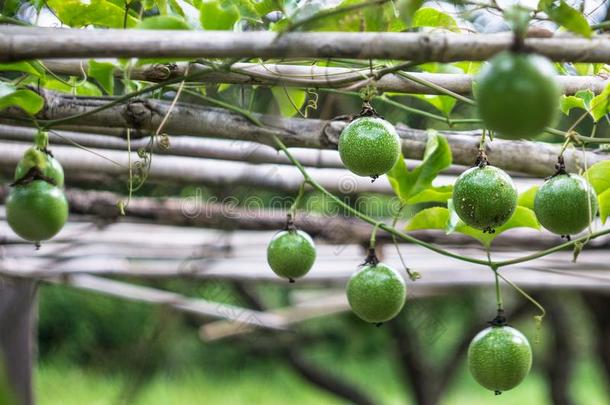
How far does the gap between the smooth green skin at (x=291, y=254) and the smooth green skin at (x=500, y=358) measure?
253 millimetres

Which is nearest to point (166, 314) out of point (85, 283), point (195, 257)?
point (85, 283)

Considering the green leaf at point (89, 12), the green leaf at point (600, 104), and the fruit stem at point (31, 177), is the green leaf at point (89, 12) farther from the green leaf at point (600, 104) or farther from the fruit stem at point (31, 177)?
the green leaf at point (600, 104)

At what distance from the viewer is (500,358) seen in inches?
42.2

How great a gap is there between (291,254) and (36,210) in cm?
34

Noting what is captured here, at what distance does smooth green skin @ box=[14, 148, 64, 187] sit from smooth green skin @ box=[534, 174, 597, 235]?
0.61 meters

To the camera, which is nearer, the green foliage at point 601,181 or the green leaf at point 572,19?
the green leaf at point 572,19

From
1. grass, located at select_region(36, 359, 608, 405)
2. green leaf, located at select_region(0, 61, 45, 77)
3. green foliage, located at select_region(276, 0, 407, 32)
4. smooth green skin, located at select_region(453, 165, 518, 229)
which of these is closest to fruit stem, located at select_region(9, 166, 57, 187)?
green leaf, located at select_region(0, 61, 45, 77)

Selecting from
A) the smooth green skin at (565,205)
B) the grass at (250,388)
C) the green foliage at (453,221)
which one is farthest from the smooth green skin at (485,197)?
the grass at (250,388)

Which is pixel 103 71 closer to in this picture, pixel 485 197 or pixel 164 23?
pixel 164 23

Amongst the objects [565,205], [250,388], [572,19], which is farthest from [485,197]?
[250,388]

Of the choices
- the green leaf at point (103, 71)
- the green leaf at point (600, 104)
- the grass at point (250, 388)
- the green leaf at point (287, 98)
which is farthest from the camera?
the grass at point (250, 388)

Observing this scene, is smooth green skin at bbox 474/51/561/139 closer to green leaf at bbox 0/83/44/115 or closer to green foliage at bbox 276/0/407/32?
green foliage at bbox 276/0/407/32

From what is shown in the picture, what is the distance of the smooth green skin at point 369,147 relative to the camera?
998 millimetres

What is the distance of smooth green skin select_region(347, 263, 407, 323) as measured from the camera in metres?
1.10
